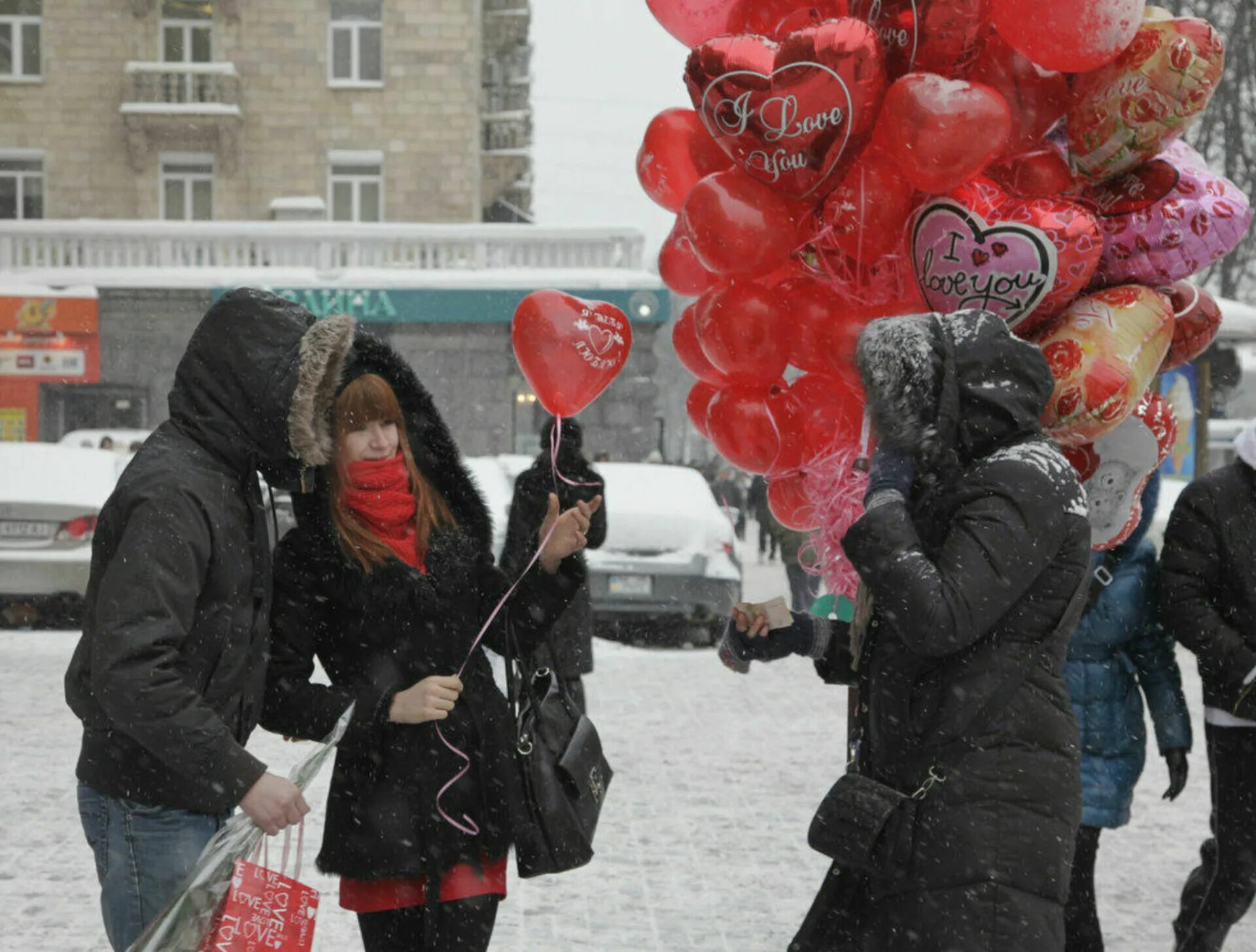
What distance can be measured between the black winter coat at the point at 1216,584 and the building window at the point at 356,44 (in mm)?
23193

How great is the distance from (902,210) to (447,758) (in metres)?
1.80

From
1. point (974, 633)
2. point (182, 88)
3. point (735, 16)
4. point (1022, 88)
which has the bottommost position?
point (974, 633)

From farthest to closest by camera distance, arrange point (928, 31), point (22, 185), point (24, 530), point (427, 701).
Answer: point (22, 185), point (24, 530), point (928, 31), point (427, 701)

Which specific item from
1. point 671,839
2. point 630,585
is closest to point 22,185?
point 630,585

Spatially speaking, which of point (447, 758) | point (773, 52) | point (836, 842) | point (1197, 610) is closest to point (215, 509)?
point (447, 758)

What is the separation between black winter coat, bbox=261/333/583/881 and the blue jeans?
428mm

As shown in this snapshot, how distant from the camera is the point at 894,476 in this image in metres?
2.95

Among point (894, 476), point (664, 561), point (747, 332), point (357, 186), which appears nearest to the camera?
point (894, 476)

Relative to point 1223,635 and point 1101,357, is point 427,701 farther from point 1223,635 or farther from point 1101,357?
point 1223,635

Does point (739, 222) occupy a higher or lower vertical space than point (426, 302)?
lower

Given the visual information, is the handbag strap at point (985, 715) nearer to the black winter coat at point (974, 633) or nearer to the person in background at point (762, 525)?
the black winter coat at point (974, 633)

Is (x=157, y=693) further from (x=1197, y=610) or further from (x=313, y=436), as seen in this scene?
(x=1197, y=610)

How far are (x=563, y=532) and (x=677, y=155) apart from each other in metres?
1.44

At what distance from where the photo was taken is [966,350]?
292 centimetres
